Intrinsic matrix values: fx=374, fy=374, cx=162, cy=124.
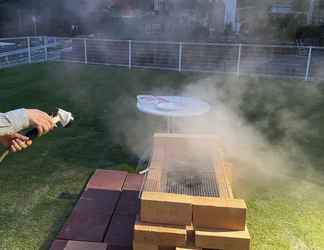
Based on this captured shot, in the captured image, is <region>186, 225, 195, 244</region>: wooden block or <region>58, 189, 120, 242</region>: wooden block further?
<region>58, 189, 120, 242</region>: wooden block

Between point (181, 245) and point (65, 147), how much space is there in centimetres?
238

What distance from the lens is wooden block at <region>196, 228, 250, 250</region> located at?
1.73 meters

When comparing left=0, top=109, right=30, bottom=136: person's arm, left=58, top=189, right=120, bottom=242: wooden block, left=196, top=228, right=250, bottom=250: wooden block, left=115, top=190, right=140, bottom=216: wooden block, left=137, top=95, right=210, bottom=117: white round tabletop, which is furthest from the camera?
left=137, top=95, right=210, bottom=117: white round tabletop

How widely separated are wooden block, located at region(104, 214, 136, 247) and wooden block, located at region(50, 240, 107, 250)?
64 mm

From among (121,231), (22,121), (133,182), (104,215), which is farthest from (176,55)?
(22,121)

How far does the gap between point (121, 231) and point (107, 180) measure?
0.77m

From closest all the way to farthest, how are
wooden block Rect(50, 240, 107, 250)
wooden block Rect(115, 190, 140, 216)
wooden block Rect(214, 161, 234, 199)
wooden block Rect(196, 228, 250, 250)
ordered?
wooden block Rect(196, 228, 250, 250) → wooden block Rect(214, 161, 234, 199) → wooden block Rect(50, 240, 107, 250) → wooden block Rect(115, 190, 140, 216)

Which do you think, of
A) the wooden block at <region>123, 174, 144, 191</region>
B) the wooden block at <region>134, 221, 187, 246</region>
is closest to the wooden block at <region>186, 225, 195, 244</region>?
the wooden block at <region>134, 221, 187, 246</region>

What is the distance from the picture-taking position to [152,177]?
6.66 ft

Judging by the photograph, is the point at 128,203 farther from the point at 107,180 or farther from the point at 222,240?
the point at 222,240

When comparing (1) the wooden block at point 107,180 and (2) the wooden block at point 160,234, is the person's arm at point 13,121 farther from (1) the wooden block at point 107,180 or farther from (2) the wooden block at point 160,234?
(1) the wooden block at point 107,180

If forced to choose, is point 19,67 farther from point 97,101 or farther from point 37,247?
point 37,247

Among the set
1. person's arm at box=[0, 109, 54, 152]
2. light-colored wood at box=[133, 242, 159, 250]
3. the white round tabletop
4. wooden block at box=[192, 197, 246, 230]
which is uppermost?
person's arm at box=[0, 109, 54, 152]

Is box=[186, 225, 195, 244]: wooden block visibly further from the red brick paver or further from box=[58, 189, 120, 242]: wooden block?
box=[58, 189, 120, 242]: wooden block
